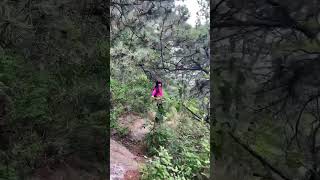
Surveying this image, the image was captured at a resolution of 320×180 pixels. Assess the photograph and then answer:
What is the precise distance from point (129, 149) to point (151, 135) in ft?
1.26

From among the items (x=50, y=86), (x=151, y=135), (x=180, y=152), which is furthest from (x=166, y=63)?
(x=50, y=86)

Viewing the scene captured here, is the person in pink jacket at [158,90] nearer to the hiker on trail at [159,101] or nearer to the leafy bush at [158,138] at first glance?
the hiker on trail at [159,101]

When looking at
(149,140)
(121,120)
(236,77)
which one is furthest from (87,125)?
(121,120)

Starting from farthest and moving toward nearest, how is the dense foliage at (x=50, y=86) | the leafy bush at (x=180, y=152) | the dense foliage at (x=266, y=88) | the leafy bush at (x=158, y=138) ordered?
1. the leafy bush at (x=158, y=138)
2. the leafy bush at (x=180, y=152)
3. the dense foliage at (x=50, y=86)
4. the dense foliage at (x=266, y=88)

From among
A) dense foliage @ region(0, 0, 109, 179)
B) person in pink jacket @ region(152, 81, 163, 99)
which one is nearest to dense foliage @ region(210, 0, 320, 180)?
dense foliage @ region(0, 0, 109, 179)

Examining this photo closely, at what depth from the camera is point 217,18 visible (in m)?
1.59

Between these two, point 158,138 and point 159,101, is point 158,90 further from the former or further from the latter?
point 158,138

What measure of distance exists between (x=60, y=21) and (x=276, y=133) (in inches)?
46.0

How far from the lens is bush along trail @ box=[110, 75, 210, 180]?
4156 mm

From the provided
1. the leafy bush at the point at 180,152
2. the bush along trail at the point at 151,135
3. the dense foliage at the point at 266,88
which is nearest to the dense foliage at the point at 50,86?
the dense foliage at the point at 266,88

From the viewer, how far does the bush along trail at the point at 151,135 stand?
13.6 feet

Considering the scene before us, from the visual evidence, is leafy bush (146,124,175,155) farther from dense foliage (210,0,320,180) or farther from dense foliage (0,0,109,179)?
dense foliage (210,0,320,180)

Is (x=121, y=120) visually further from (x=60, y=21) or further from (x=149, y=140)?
(x=60, y=21)

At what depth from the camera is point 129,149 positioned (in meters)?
5.02
